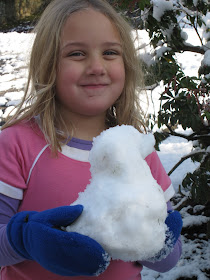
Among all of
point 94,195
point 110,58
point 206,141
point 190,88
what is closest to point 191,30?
point 206,141

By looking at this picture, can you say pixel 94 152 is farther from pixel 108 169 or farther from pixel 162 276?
pixel 162 276

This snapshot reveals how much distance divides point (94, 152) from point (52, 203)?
1.01ft

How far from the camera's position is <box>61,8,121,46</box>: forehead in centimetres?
118

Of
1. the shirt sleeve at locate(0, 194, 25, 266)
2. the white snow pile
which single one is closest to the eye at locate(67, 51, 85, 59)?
the white snow pile

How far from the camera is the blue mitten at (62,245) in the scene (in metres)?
0.82

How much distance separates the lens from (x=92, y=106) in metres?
1.23

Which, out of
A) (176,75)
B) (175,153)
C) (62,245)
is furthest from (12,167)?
(175,153)

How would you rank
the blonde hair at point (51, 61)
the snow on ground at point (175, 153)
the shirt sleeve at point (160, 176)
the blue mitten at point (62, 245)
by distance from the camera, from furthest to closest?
the snow on ground at point (175, 153) < the shirt sleeve at point (160, 176) < the blonde hair at point (51, 61) < the blue mitten at point (62, 245)

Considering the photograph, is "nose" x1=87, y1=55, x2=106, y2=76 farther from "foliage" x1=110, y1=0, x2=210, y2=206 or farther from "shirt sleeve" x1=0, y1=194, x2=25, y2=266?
"foliage" x1=110, y1=0, x2=210, y2=206

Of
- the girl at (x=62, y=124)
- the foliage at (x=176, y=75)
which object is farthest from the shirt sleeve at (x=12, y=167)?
the foliage at (x=176, y=75)

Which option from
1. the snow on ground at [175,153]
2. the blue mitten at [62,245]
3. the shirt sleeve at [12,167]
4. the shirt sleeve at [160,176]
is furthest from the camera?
the snow on ground at [175,153]

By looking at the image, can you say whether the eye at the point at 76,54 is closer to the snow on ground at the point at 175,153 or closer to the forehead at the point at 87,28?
the forehead at the point at 87,28

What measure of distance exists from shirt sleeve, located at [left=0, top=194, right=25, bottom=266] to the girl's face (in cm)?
40

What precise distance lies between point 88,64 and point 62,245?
62cm
